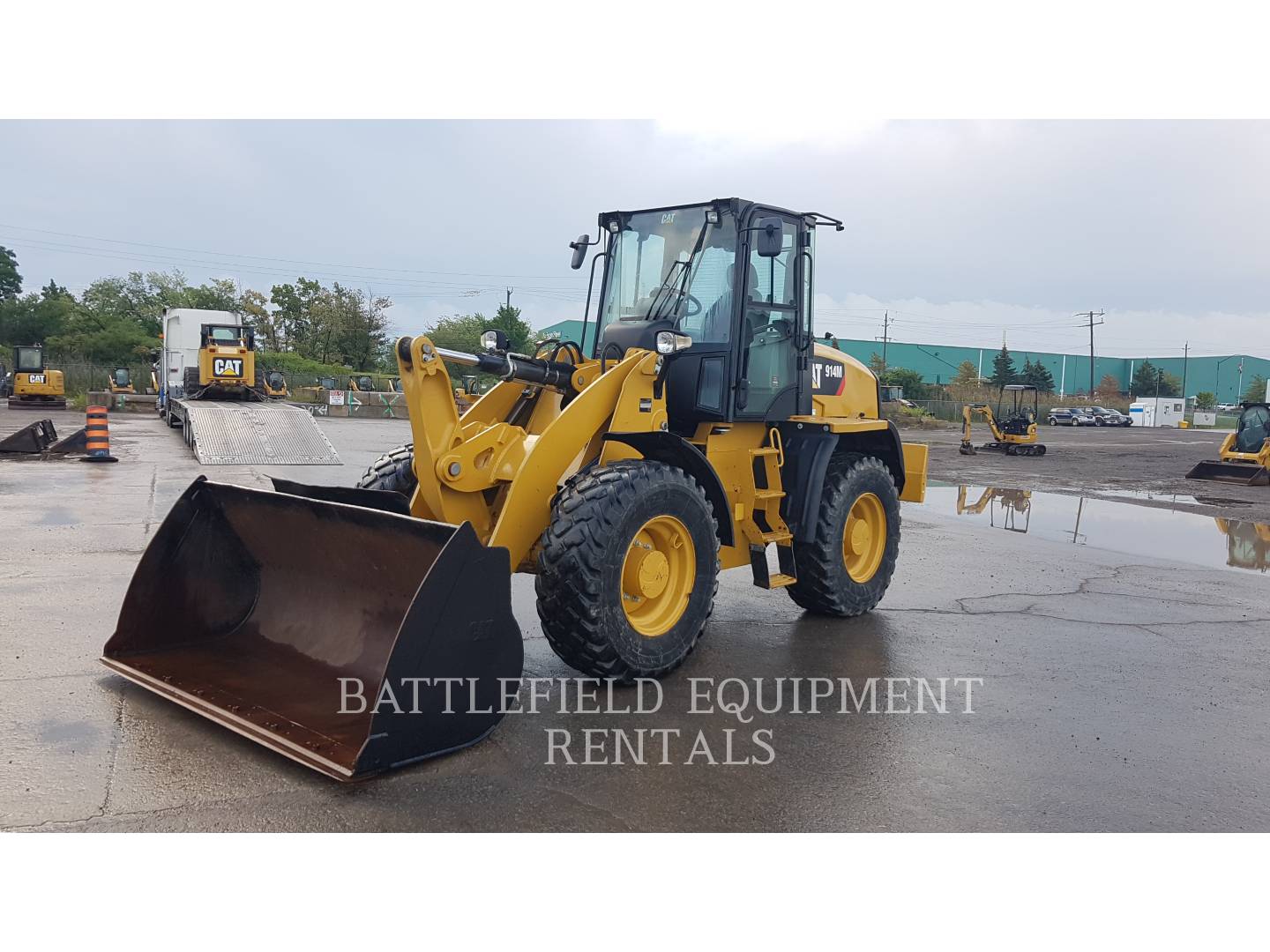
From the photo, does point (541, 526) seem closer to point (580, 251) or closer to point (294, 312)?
point (580, 251)

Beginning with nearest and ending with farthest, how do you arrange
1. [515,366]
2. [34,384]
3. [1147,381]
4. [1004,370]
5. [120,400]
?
[515,366], [120,400], [34,384], [1004,370], [1147,381]

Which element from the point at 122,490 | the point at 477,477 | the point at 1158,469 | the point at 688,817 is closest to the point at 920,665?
the point at 688,817

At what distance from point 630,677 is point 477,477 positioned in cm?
137

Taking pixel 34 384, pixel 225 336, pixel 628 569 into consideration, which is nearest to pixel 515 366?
pixel 628 569

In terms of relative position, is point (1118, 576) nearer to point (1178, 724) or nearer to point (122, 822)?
point (1178, 724)

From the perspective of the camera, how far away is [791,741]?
442cm

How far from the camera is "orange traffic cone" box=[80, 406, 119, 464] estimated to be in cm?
1594

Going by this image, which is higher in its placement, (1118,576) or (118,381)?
(118,381)

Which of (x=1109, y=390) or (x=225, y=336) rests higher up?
(x=1109, y=390)

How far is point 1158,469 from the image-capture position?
24594mm

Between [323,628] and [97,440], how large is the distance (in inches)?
547

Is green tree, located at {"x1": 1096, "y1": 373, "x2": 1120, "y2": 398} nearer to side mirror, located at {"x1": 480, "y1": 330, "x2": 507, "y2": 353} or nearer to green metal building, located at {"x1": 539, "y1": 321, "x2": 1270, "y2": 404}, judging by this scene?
green metal building, located at {"x1": 539, "y1": 321, "x2": 1270, "y2": 404}

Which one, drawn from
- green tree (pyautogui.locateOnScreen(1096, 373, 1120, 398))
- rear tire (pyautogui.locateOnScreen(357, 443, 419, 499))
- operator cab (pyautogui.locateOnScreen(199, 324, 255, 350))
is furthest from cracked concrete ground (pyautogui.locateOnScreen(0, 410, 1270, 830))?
green tree (pyautogui.locateOnScreen(1096, 373, 1120, 398))

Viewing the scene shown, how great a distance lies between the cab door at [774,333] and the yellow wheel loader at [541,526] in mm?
19
